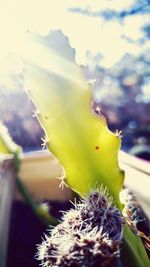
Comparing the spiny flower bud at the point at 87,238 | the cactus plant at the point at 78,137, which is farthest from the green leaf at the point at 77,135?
the spiny flower bud at the point at 87,238

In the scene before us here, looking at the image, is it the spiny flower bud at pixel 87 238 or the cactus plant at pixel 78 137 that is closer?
the spiny flower bud at pixel 87 238

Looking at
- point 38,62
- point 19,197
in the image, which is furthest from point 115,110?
point 38,62

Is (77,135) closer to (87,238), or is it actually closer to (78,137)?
(78,137)

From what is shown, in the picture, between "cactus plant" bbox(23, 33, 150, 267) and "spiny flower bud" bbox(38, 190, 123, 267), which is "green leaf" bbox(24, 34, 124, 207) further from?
"spiny flower bud" bbox(38, 190, 123, 267)

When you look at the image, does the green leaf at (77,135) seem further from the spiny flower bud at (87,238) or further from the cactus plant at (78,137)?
the spiny flower bud at (87,238)

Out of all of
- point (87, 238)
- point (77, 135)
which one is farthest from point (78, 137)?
point (87, 238)

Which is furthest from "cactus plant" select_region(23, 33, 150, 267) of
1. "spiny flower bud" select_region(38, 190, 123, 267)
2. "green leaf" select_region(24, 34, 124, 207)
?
"spiny flower bud" select_region(38, 190, 123, 267)
